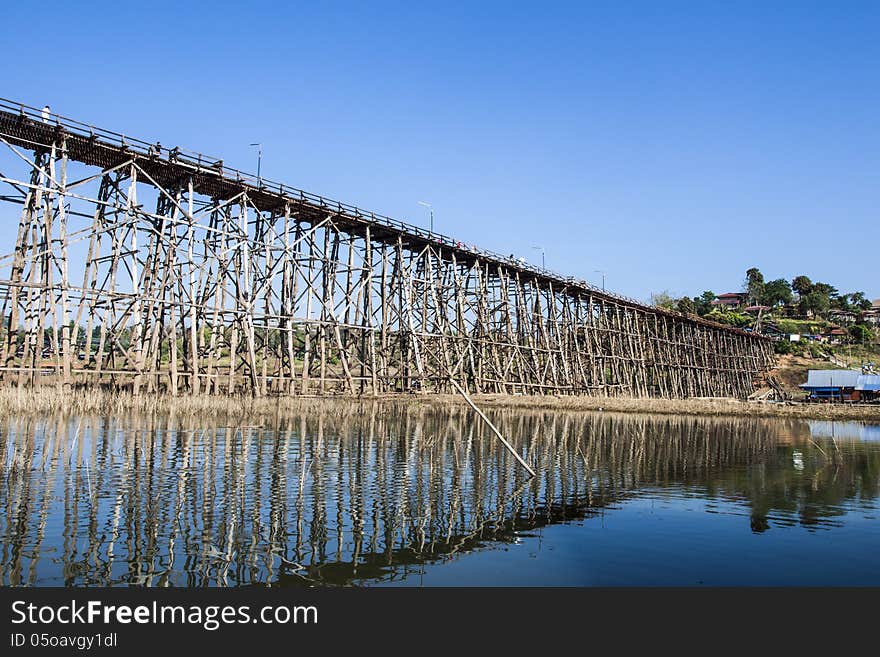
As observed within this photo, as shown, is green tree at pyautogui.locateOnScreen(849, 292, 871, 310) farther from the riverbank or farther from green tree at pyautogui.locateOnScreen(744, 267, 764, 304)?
the riverbank

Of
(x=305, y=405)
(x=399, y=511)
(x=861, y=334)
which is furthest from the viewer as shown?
(x=861, y=334)

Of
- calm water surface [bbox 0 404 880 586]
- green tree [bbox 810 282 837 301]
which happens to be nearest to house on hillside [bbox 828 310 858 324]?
green tree [bbox 810 282 837 301]

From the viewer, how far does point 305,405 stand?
2556cm

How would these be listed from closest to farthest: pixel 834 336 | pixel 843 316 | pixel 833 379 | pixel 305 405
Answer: pixel 305 405 < pixel 833 379 < pixel 834 336 < pixel 843 316

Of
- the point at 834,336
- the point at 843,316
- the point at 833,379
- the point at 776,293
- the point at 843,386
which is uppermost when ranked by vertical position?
the point at 776,293

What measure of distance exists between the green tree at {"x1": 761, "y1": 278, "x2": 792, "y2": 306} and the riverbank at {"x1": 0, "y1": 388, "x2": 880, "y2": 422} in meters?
90.2

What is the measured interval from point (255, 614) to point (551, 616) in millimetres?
2793

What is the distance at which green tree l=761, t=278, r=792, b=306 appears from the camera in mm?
119750

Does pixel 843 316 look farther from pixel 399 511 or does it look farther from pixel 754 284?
pixel 399 511

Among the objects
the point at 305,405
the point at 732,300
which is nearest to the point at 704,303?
the point at 732,300

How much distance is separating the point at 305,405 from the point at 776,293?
4454 inches

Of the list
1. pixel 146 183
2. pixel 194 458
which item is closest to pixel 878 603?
pixel 194 458

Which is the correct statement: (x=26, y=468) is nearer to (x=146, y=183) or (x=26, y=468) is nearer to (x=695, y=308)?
(x=146, y=183)

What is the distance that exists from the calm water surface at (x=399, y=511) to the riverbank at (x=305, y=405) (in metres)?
1.76
